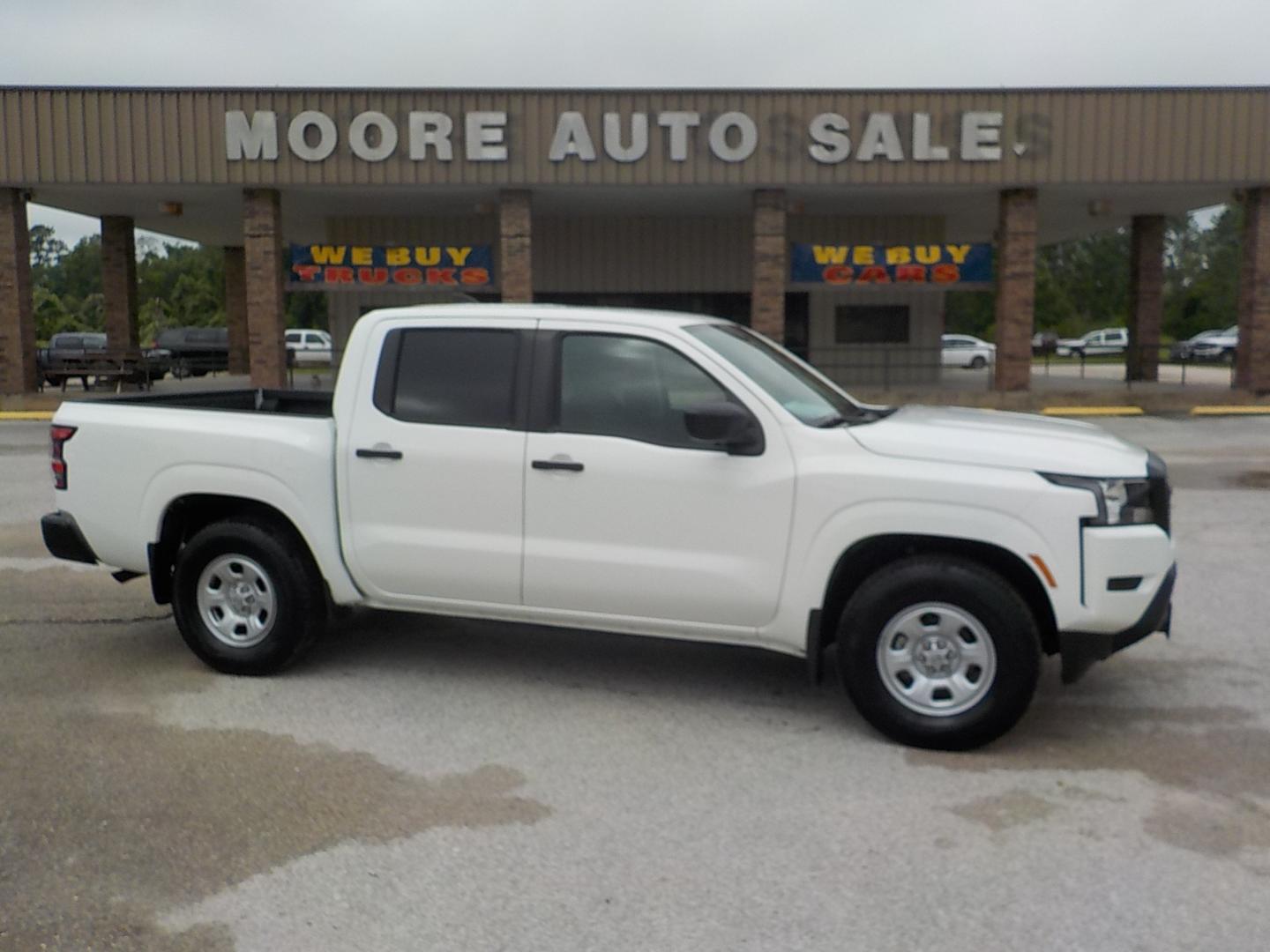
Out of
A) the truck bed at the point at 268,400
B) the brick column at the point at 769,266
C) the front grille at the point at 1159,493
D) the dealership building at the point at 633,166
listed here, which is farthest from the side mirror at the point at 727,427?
the brick column at the point at 769,266

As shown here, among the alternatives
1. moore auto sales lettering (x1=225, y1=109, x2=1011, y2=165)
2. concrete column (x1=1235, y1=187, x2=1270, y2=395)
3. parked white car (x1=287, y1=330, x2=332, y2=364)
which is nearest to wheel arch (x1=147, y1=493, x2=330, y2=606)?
moore auto sales lettering (x1=225, y1=109, x2=1011, y2=165)

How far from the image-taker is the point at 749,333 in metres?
6.56

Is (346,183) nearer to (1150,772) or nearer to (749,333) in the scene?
(749,333)

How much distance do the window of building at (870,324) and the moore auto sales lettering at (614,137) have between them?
7.60 meters

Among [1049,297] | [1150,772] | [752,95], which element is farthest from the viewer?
[1049,297]

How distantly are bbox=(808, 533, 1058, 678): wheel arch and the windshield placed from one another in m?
0.63

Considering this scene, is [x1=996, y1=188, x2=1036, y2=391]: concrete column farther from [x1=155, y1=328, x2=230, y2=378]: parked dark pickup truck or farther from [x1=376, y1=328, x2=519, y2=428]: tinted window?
[x1=155, y1=328, x2=230, y2=378]: parked dark pickup truck

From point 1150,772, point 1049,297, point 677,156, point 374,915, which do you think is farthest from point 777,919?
point 1049,297

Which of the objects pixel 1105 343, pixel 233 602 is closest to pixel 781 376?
pixel 233 602

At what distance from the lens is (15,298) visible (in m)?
24.1

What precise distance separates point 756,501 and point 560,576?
3.15ft

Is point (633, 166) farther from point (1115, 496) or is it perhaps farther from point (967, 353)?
point (967, 353)

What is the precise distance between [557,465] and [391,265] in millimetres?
19947

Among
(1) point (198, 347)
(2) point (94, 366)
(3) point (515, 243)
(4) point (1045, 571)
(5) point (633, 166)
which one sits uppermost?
(5) point (633, 166)
